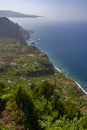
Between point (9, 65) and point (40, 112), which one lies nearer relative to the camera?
point (40, 112)

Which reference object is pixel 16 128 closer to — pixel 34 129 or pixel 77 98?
pixel 34 129

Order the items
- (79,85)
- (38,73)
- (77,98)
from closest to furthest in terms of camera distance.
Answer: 1. (77,98)
2. (79,85)
3. (38,73)

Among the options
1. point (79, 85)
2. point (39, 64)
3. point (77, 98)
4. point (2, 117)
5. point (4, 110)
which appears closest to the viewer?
point (2, 117)

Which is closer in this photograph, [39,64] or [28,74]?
[28,74]

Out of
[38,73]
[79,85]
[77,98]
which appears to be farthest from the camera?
[38,73]

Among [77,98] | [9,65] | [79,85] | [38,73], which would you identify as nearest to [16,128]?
[77,98]

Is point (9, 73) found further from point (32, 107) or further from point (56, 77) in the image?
point (32, 107)

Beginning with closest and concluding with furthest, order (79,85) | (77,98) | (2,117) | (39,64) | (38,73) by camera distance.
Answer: (2,117) → (77,98) → (79,85) → (38,73) → (39,64)

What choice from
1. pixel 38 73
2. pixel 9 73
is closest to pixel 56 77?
pixel 38 73

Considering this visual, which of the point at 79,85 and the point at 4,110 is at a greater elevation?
the point at 4,110
